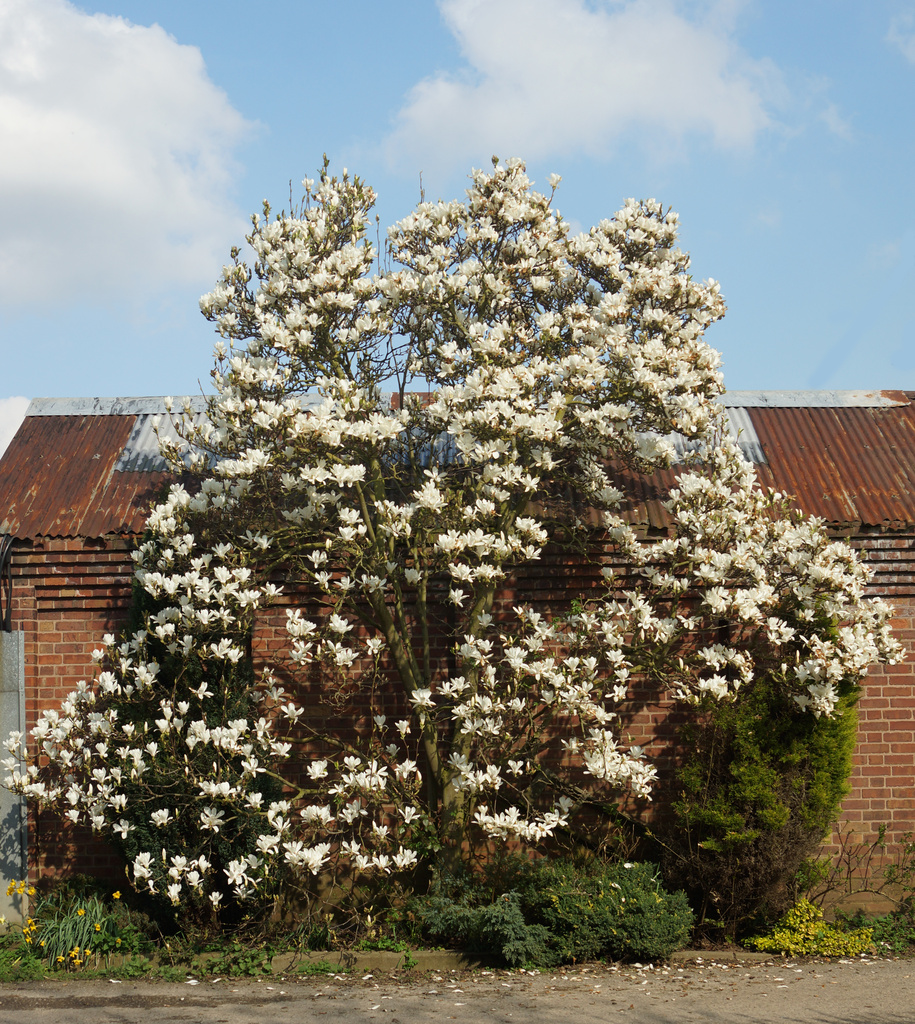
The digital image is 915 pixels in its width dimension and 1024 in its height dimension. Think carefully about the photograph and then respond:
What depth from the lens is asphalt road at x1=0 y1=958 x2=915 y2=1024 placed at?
18.5 feet

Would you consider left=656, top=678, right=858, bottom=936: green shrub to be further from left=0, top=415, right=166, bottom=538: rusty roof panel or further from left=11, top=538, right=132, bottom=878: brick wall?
left=0, top=415, right=166, bottom=538: rusty roof panel

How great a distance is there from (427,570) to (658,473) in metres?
2.74

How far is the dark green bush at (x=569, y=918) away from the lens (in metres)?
6.49

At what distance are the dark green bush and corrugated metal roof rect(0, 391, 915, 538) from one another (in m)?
2.92

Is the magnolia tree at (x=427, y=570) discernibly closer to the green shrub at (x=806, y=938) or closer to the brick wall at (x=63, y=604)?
the brick wall at (x=63, y=604)

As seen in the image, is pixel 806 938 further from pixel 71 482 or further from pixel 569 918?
pixel 71 482

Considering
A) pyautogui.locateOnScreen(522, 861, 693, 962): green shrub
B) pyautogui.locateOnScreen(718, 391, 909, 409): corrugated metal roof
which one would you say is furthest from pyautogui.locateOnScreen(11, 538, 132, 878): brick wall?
pyautogui.locateOnScreen(718, 391, 909, 409): corrugated metal roof

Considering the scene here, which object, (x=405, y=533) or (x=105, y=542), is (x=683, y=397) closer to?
(x=405, y=533)

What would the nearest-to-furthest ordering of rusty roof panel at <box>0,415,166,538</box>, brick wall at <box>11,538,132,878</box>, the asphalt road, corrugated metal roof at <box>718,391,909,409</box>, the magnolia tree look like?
the asphalt road → the magnolia tree → brick wall at <box>11,538,132,878</box> → rusty roof panel at <box>0,415,166,538</box> → corrugated metal roof at <box>718,391,909,409</box>

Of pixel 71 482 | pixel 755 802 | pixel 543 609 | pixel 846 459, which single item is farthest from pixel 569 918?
pixel 71 482

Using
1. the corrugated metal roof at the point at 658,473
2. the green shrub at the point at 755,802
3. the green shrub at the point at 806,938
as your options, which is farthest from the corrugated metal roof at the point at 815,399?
the green shrub at the point at 806,938

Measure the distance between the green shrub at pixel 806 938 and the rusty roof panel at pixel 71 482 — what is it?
19.9 ft

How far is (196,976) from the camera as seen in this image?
21.3 ft

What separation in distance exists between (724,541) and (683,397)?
111 cm
